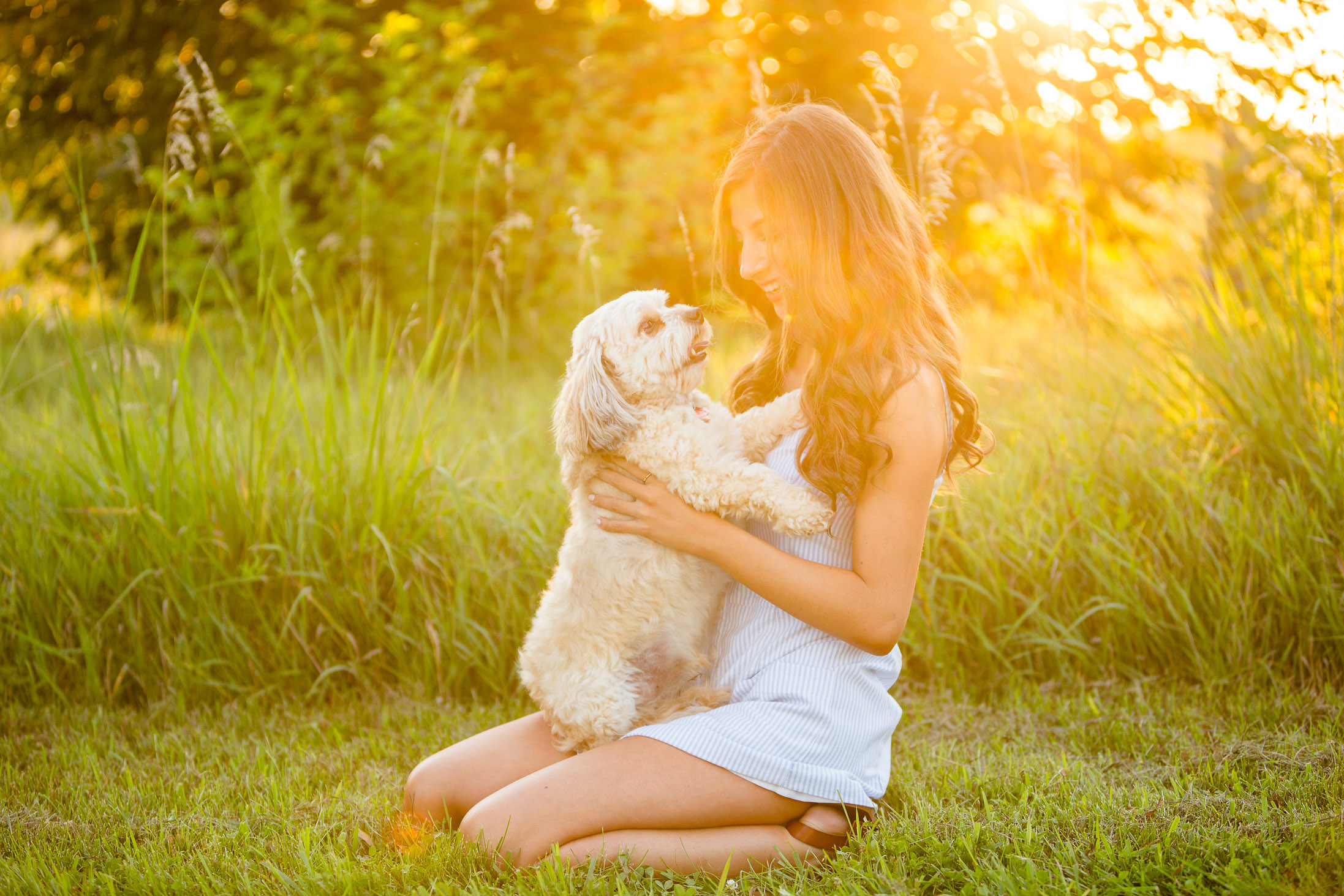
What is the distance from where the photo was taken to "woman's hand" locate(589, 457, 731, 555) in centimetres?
242

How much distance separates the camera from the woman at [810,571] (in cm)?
220

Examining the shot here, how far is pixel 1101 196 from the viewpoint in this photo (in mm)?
9023

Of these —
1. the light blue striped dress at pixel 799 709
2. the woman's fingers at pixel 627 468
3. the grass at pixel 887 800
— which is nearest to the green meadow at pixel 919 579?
→ the grass at pixel 887 800

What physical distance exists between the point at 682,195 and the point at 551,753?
6.69 metres

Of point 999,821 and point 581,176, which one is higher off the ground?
point 581,176

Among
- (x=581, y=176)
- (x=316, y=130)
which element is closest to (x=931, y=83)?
(x=581, y=176)

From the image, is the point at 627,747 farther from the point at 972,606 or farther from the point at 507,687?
the point at 972,606

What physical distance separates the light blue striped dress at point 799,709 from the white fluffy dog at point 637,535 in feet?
0.30

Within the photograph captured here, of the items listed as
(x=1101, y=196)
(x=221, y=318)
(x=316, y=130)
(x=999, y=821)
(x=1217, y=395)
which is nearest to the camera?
(x=999, y=821)

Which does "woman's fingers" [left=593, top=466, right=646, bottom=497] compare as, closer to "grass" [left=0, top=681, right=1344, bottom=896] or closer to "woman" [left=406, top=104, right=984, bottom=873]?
"woman" [left=406, top=104, right=984, bottom=873]

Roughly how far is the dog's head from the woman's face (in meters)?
0.23

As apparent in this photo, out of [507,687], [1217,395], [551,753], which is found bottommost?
[507,687]

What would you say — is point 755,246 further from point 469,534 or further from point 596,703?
point 469,534

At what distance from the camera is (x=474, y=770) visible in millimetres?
2645
